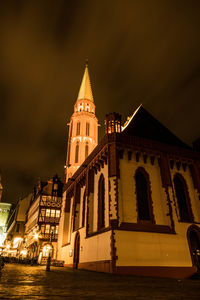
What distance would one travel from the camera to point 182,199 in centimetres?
2252

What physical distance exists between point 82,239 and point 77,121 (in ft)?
128

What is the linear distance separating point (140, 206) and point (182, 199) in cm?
533

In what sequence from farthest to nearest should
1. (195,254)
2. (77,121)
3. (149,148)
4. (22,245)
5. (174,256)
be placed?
1. (77,121)
2. (22,245)
3. (149,148)
4. (195,254)
5. (174,256)

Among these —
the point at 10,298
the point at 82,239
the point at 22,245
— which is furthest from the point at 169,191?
the point at 22,245

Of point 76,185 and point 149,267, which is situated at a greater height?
point 76,185

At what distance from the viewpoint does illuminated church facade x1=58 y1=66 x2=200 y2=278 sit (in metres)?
17.8

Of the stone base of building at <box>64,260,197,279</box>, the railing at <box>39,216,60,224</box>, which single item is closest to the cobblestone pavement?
the stone base of building at <box>64,260,197,279</box>

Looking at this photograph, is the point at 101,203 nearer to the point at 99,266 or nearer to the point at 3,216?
the point at 99,266

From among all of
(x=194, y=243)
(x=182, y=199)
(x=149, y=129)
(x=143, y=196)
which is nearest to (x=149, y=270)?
(x=194, y=243)

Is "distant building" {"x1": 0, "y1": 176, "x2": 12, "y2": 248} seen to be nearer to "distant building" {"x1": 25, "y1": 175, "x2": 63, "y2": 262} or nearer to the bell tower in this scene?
"distant building" {"x1": 25, "y1": 175, "x2": 63, "y2": 262}

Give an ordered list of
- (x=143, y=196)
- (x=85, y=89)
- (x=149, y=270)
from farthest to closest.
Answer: (x=85, y=89) → (x=143, y=196) → (x=149, y=270)

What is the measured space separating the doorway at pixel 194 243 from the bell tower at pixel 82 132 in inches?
1313

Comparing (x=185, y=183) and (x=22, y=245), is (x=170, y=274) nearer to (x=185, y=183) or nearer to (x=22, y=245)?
(x=185, y=183)

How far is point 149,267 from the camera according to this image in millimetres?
17375
